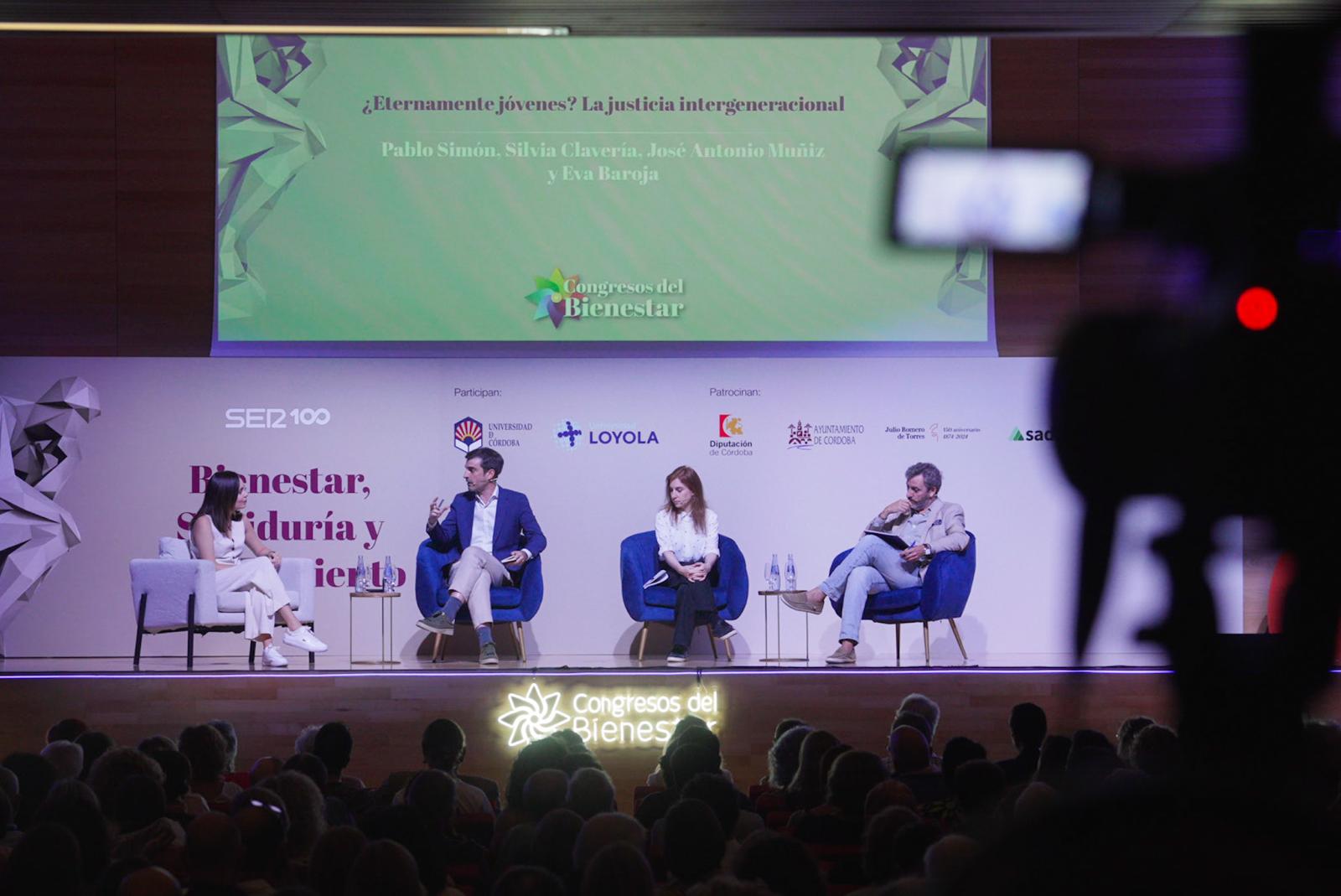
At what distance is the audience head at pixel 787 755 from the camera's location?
3908 mm

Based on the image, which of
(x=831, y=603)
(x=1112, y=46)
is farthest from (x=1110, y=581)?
(x=1112, y=46)

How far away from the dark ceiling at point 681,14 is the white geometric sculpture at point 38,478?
16.7ft

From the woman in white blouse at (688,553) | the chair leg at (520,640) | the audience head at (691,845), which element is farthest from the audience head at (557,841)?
the chair leg at (520,640)

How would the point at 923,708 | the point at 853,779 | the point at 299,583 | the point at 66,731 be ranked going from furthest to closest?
the point at 299,583, the point at 923,708, the point at 66,731, the point at 853,779

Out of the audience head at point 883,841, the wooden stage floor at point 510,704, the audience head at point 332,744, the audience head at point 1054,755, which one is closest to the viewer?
the audience head at point 883,841

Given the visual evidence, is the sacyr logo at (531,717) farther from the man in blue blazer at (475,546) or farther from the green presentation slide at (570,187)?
the green presentation slide at (570,187)

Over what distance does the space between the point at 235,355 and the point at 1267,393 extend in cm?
731

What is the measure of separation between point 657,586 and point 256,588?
1974 millimetres

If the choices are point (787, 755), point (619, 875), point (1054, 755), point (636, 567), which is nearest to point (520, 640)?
point (636, 567)

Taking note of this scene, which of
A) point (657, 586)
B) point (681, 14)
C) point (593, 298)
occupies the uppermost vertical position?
point (593, 298)

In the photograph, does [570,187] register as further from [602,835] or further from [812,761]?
[602,835]

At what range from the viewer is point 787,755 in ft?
12.9

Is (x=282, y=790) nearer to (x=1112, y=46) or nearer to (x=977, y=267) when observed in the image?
(x=977, y=267)

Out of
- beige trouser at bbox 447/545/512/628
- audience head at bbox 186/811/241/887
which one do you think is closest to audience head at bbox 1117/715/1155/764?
audience head at bbox 186/811/241/887
